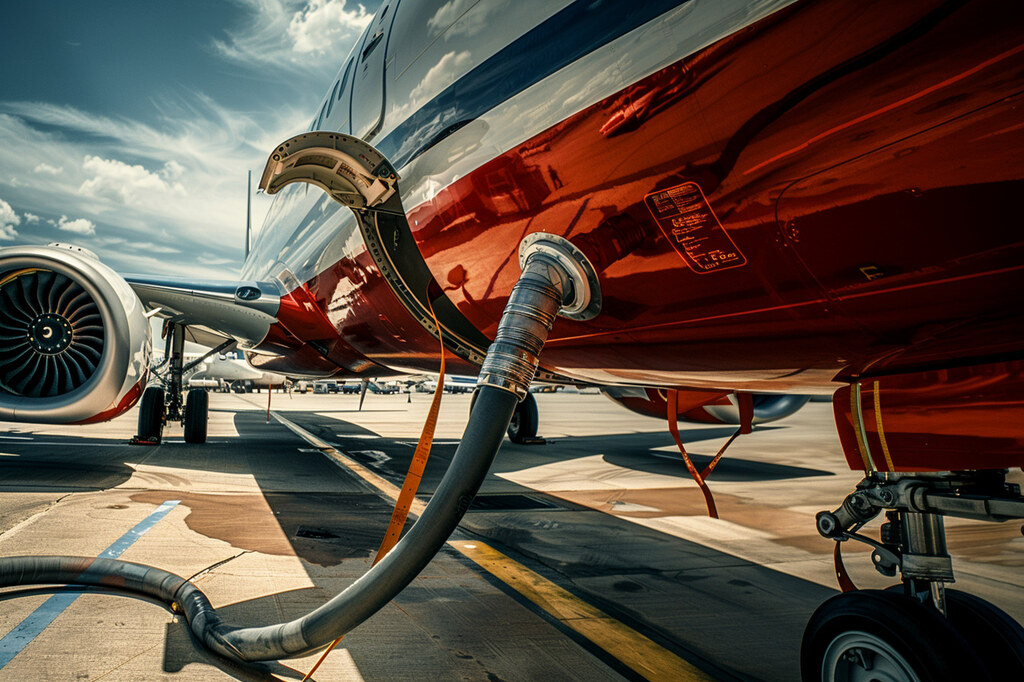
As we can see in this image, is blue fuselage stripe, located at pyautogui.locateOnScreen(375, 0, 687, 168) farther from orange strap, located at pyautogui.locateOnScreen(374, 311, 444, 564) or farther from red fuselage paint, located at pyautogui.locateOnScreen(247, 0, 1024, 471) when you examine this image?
orange strap, located at pyautogui.locateOnScreen(374, 311, 444, 564)

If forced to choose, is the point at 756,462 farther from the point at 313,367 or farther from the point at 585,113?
the point at 585,113

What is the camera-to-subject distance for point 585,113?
185 cm

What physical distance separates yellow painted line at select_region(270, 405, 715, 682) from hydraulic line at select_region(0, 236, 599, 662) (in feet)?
3.67

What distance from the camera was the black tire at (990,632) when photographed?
6.45ft

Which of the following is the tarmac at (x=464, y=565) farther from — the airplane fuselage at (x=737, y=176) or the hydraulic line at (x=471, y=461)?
the airplane fuselage at (x=737, y=176)

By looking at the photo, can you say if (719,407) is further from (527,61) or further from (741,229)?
(741,229)

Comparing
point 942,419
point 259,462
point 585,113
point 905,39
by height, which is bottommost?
point 259,462

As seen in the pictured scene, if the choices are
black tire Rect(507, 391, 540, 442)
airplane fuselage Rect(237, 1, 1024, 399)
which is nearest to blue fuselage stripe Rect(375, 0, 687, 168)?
airplane fuselage Rect(237, 1, 1024, 399)

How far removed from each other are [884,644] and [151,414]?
910cm

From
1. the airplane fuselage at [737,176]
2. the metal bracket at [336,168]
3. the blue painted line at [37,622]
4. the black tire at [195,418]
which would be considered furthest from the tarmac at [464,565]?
the metal bracket at [336,168]

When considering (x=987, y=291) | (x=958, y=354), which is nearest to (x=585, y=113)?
(x=987, y=291)

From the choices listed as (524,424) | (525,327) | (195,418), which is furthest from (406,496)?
(524,424)

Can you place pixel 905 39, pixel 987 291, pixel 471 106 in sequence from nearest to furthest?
1. pixel 905 39
2. pixel 987 291
3. pixel 471 106

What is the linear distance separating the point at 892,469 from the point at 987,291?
2.95 feet
